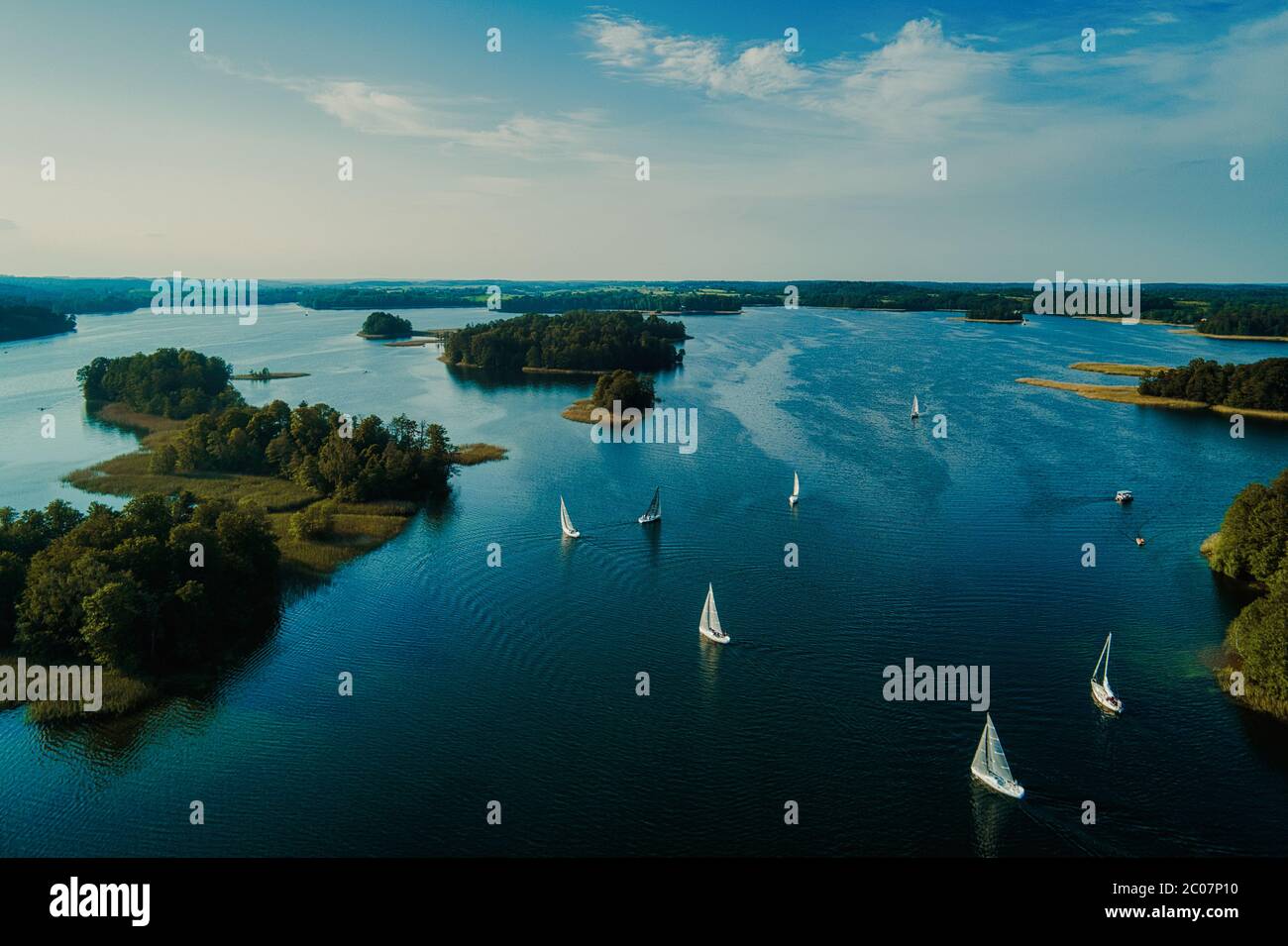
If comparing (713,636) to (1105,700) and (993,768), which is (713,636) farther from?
(1105,700)

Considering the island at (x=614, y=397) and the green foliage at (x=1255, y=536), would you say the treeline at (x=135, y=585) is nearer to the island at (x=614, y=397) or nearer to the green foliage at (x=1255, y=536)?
the green foliage at (x=1255, y=536)

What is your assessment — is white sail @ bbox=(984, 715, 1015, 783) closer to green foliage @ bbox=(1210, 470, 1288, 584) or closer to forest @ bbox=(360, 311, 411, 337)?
green foliage @ bbox=(1210, 470, 1288, 584)

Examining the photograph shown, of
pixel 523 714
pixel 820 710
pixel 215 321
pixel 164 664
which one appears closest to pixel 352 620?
pixel 164 664

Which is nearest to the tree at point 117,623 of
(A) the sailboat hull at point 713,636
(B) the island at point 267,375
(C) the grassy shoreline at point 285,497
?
(C) the grassy shoreline at point 285,497

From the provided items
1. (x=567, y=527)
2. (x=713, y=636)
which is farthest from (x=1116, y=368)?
(x=713, y=636)
